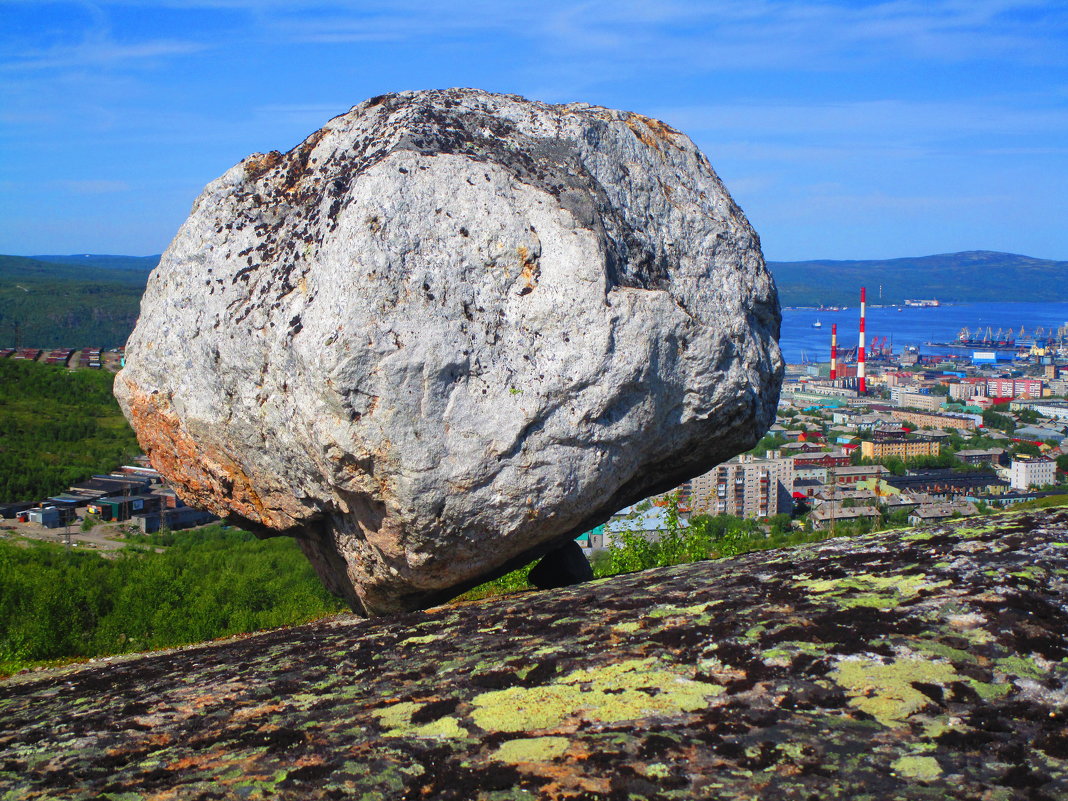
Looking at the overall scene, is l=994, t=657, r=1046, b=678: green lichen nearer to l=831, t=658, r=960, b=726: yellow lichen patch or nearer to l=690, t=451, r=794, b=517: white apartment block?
l=831, t=658, r=960, b=726: yellow lichen patch

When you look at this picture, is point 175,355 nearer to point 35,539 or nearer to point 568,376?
point 568,376

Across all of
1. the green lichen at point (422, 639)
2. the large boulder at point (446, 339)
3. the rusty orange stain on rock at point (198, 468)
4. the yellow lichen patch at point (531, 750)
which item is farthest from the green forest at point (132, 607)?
the yellow lichen patch at point (531, 750)

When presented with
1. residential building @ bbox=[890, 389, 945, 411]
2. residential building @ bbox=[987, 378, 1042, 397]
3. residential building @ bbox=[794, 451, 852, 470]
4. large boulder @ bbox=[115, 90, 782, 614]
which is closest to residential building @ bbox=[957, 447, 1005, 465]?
residential building @ bbox=[794, 451, 852, 470]

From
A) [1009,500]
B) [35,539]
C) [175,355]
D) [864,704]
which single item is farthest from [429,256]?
[1009,500]

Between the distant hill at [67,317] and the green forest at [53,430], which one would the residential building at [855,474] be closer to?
the green forest at [53,430]

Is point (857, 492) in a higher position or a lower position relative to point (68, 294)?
lower

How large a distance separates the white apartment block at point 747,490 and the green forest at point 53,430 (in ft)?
147

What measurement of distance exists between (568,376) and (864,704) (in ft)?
10.6

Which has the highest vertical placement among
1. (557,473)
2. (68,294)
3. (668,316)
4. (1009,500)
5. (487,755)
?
(68,294)

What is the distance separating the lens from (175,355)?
7.77m

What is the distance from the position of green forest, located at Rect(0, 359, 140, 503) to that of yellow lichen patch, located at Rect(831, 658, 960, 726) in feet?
213

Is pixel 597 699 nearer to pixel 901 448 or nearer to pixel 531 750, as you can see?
pixel 531 750

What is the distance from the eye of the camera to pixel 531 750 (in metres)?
4.24

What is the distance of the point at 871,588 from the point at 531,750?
254cm
